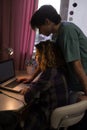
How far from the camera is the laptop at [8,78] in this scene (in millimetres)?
1937

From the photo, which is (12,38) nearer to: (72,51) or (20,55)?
(20,55)

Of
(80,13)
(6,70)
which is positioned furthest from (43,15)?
(80,13)

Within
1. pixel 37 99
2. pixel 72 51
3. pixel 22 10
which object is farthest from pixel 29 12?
pixel 37 99

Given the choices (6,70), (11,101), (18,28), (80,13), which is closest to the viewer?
(11,101)

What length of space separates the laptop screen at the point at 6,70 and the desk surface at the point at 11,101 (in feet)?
0.86

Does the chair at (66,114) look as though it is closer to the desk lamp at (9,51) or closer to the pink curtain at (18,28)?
the desk lamp at (9,51)

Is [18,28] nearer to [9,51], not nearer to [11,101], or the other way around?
[9,51]

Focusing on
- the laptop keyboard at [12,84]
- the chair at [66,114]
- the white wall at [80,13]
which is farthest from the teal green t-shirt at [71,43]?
the white wall at [80,13]

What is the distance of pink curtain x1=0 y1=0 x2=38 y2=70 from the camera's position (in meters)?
2.27

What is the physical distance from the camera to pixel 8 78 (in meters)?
2.16

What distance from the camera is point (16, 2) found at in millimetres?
2291

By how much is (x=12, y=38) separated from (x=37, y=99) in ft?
3.56

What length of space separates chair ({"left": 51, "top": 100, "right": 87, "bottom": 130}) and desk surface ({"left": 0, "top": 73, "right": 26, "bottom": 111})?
0.25m

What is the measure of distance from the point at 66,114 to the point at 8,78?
34.1 inches
